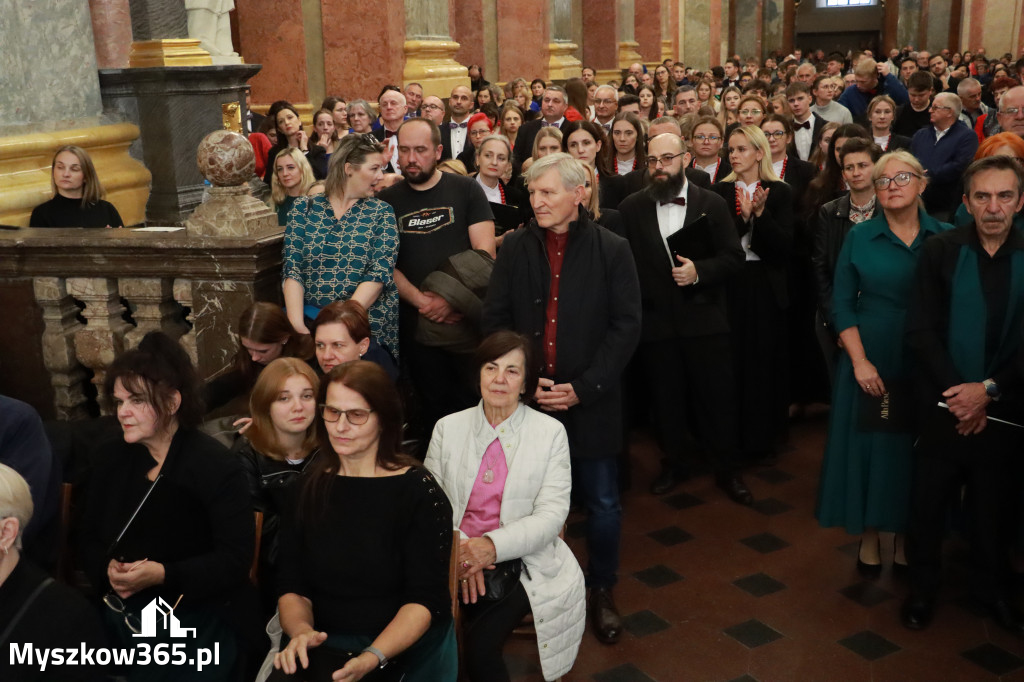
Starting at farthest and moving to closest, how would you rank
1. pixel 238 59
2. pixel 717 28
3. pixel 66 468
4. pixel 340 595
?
pixel 717 28, pixel 238 59, pixel 66 468, pixel 340 595

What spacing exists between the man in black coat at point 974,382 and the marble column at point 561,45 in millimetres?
14500

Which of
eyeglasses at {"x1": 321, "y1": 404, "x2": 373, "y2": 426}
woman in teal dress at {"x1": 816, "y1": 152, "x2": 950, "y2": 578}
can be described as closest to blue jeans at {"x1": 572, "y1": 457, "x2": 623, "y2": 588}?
woman in teal dress at {"x1": 816, "y1": 152, "x2": 950, "y2": 578}

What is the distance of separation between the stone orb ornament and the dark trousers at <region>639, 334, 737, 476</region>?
86.8 inches

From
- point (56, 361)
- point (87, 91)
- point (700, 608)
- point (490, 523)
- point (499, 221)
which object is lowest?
point (700, 608)

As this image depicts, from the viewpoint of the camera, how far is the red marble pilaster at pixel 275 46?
10789 millimetres

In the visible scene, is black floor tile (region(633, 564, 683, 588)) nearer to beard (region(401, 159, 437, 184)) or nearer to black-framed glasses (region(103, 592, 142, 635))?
beard (region(401, 159, 437, 184))

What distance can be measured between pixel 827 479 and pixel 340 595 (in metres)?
2.52

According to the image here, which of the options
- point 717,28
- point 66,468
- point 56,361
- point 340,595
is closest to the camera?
point 340,595

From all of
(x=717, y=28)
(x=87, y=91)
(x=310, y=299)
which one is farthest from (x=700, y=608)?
(x=717, y=28)

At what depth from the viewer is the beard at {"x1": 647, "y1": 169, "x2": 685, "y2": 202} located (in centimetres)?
529

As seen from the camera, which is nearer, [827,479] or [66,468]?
[66,468]

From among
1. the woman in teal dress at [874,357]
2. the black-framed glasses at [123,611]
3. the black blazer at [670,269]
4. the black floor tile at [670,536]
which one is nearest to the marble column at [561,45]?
the black blazer at [670,269]

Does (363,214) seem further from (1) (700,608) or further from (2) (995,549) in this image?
(2) (995,549)

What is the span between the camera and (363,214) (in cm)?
472
